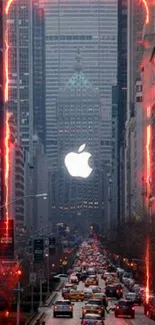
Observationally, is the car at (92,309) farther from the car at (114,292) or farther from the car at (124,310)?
the car at (114,292)

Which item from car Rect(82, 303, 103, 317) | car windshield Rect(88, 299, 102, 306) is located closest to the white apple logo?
car Rect(82, 303, 103, 317)

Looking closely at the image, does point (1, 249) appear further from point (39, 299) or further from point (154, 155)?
point (154, 155)

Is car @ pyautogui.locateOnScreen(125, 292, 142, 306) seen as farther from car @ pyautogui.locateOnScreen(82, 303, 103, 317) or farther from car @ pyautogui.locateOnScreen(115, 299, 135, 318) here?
car @ pyautogui.locateOnScreen(82, 303, 103, 317)

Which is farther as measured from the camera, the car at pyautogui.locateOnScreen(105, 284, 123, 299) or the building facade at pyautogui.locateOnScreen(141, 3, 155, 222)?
the building facade at pyautogui.locateOnScreen(141, 3, 155, 222)

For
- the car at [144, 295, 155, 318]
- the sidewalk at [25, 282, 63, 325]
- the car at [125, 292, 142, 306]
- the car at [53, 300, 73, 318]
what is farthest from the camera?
the car at [125, 292, 142, 306]

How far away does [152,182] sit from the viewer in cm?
13400

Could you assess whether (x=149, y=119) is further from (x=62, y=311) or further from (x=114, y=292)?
(x=62, y=311)

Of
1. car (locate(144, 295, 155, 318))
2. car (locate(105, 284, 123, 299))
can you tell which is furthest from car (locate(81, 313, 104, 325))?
car (locate(105, 284, 123, 299))

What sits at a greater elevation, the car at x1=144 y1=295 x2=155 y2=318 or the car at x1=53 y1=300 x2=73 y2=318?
the car at x1=53 y1=300 x2=73 y2=318

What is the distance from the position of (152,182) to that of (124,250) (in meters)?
11.1

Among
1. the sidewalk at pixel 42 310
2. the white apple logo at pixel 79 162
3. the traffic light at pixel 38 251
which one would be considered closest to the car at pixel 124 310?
the sidewalk at pixel 42 310

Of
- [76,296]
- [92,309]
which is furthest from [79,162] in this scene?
[76,296]

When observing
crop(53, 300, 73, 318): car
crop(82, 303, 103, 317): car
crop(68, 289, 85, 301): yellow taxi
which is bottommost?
crop(68, 289, 85, 301): yellow taxi

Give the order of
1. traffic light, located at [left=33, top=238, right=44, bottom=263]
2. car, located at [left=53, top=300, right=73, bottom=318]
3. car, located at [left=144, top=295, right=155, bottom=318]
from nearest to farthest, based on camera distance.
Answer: car, located at [left=53, top=300, right=73, bottom=318]
car, located at [left=144, top=295, right=155, bottom=318]
traffic light, located at [left=33, top=238, right=44, bottom=263]
